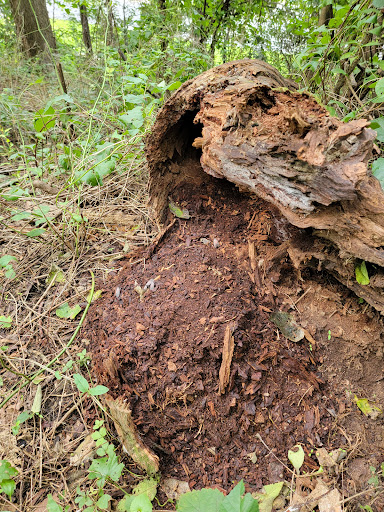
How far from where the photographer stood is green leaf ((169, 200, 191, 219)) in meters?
2.12

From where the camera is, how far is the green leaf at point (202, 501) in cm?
91

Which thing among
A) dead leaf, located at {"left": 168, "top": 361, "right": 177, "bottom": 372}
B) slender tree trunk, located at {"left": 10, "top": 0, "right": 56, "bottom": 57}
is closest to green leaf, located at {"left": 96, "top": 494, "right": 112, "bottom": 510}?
dead leaf, located at {"left": 168, "top": 361, "right": 177, "bottom": 372}

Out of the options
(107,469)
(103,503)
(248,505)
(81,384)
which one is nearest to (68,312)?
(81,384)

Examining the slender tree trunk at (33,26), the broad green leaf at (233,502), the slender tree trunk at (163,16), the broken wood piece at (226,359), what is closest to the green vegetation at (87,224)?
the broad green leaf at (233,502)

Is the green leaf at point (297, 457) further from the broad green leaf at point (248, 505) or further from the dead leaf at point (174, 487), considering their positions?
A: the broad green leaf at point (248, 505)

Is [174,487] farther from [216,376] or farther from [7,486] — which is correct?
[7,486]

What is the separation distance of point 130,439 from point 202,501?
57 cm

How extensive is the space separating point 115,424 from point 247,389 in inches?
24.1

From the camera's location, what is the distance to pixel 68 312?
76.2 inches

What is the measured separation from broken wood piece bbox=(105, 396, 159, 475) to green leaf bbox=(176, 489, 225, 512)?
478 mm

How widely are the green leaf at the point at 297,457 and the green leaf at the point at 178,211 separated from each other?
1.40 m

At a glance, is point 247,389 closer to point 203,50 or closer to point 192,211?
point 192,211

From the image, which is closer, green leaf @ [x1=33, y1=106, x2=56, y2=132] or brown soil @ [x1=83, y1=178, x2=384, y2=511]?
brown soil @ [x1=83, y1=178, x2=384, y2=511]

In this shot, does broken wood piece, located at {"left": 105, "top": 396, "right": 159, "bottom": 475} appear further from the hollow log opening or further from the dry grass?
the dry grass
